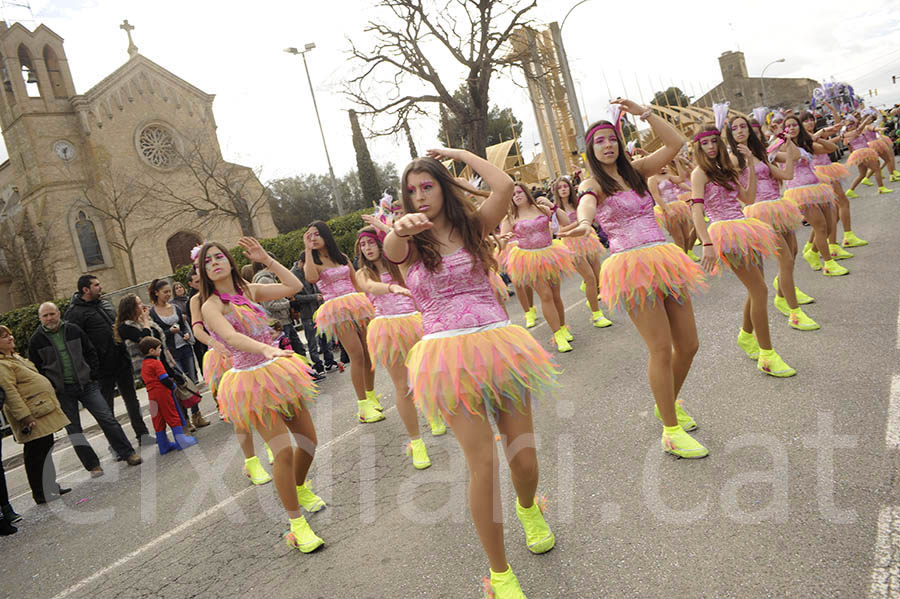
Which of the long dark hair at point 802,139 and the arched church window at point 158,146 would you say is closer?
the long dark hair at point 802,139

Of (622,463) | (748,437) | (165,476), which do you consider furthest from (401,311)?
(165,476)

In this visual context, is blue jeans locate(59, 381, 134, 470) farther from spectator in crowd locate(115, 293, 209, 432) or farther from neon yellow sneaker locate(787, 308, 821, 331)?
neon yellow sneaker locate(787, 308, 821, 331)

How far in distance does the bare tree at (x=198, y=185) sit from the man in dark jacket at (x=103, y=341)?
2316 centimetres

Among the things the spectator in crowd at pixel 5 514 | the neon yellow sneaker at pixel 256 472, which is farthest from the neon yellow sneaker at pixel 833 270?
the spectator in crowd at pixel 5 514

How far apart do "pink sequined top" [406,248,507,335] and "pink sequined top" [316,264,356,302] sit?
3.36 meters

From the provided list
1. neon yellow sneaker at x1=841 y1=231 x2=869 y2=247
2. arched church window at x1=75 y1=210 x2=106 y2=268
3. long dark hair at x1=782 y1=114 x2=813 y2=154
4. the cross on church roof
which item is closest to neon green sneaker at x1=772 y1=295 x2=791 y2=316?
long dark hair at x1=782 y1=114 x2=813 y2=154

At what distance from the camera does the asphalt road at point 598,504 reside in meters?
2.67

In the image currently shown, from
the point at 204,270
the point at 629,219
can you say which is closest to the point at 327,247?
the point at 204,270

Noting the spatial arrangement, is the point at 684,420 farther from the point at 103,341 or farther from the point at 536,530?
the point at 103,341

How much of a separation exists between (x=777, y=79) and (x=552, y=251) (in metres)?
64.6

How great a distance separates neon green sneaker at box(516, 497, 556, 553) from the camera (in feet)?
9.84

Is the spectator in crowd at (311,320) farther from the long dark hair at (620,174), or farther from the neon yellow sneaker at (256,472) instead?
the long dark hair at (620,174)

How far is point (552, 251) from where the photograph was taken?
23.1ft

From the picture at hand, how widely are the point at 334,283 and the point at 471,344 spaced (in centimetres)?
363
